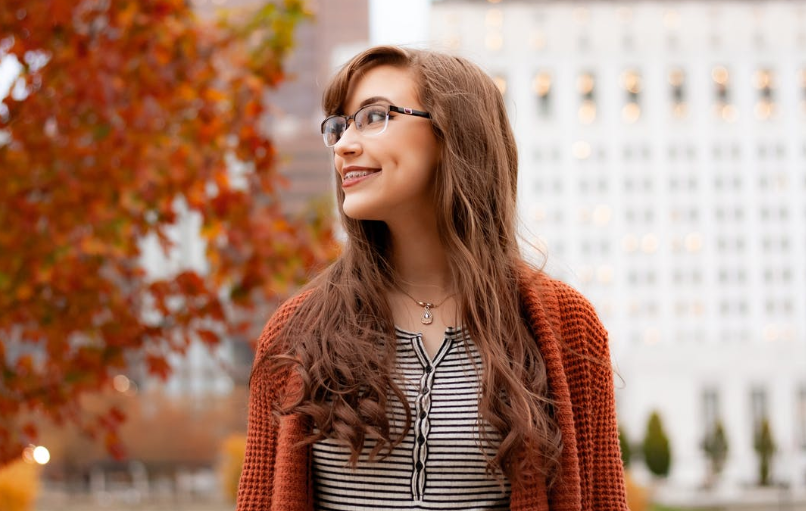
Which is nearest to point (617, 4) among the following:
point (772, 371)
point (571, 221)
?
point (571, 221)

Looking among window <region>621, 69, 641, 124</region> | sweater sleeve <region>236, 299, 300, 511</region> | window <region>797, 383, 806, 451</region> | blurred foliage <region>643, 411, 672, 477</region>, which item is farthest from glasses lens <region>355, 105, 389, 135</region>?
window <region>621, 69, 641, 124</region>

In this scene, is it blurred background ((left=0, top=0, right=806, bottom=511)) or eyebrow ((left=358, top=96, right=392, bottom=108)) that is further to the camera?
blurred background ((left=0, top=0, right=806, bottom=511))

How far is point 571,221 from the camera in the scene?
6850 cm

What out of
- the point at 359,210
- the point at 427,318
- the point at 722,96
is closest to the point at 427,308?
the point at 427,318

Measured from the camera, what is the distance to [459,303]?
2562 millimetres

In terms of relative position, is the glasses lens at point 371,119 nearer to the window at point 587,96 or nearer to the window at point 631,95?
the window at point 587,96

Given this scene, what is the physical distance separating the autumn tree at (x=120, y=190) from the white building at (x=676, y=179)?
59.1 m

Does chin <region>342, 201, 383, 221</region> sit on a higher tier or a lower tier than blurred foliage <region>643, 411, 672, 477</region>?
higher

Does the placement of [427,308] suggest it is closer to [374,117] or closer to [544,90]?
[374,117]

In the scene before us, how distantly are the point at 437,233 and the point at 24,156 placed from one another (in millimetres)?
3725

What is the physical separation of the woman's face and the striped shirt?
1.38 ft

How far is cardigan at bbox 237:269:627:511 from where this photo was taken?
2363 mm

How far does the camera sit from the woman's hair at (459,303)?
2348mm

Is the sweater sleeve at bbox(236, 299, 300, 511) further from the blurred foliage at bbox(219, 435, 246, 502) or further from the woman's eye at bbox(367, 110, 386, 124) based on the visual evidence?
the blurred foliage at bbox(219, 435, 246, 502)
